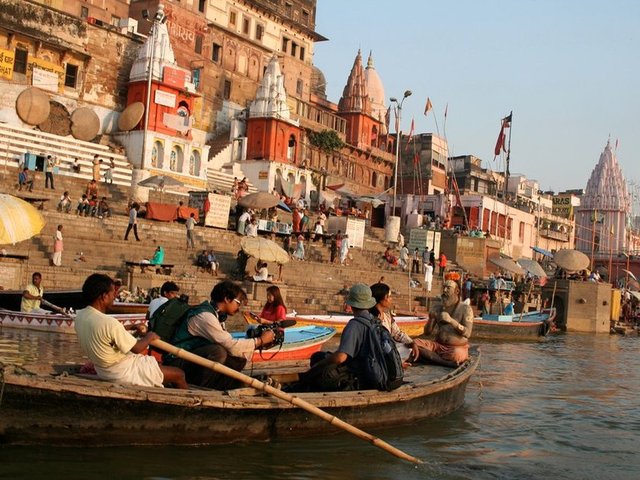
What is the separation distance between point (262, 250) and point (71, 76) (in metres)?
17.3

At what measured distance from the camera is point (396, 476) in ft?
21.7

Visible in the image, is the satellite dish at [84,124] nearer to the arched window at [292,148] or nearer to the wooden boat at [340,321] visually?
the arched window at [292,148]

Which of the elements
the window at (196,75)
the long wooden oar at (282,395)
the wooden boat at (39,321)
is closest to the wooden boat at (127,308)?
the wooden boat at (39,321)

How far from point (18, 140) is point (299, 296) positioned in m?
12.3

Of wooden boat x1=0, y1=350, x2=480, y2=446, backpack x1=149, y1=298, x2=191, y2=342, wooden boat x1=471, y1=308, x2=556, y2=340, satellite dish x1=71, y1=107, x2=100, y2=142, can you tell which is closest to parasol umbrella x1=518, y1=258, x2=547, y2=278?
wooden boat x1=471, y1=308, x2=556, y2=340

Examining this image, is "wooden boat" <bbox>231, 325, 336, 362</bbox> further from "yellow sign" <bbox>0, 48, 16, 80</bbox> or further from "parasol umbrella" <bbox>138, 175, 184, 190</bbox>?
"yellow sign" <bbox>0, 48, 16, 80</bbox>

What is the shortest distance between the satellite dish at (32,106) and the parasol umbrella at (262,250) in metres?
13.5

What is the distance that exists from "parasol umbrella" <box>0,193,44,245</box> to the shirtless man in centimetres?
712

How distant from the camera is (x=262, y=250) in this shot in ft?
67.1

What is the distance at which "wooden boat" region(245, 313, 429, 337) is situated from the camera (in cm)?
1723

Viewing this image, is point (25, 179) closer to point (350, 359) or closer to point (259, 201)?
point (259, 201)

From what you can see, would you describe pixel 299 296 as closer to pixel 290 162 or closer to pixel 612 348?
pixel 612 348

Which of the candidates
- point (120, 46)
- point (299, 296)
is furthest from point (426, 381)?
point (120, 46)

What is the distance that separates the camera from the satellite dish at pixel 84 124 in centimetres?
3131
